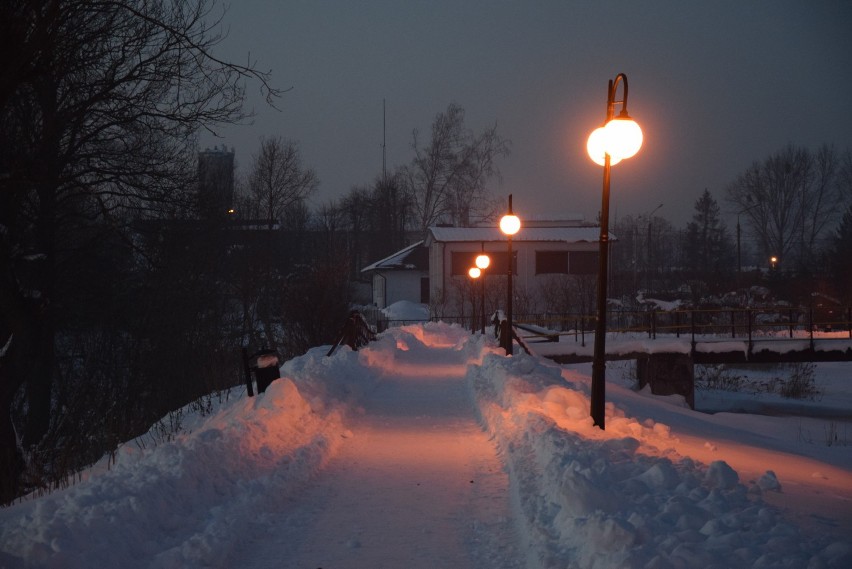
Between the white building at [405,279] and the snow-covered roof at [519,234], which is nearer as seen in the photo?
the snow-covered roof at [519,234]

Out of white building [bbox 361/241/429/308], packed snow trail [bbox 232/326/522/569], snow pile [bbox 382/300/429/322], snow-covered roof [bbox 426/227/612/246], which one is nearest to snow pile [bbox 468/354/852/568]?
packed snow trail [bbox 232/326/522/569]

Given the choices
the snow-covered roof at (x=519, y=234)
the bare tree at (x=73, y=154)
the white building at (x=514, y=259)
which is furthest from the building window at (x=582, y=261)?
the bare tree at (x=73, y=154)

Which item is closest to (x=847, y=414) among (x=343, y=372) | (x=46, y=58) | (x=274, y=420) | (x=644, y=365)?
(x=644, y=365)

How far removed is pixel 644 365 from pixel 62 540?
102 feet

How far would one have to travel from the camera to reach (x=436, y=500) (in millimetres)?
7902

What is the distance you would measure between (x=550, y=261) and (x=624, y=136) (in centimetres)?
4804

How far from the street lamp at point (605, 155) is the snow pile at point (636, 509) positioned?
686mm

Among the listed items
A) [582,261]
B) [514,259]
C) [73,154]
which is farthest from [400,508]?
[582,261]

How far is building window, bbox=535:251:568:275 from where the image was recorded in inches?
2299

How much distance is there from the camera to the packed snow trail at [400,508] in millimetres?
6188

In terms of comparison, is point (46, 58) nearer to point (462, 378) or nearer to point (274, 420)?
point (274, 420)

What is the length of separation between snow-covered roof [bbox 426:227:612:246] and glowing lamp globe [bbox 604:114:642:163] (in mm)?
45320

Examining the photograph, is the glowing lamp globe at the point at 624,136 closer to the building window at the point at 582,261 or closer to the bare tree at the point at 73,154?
the bare tree at the point at 73,154

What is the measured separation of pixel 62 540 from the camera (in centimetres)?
539
